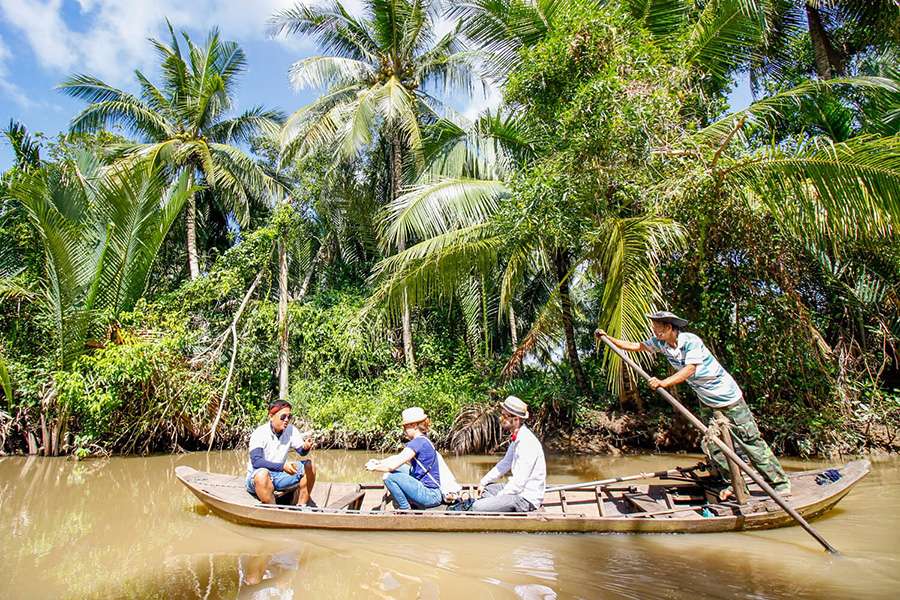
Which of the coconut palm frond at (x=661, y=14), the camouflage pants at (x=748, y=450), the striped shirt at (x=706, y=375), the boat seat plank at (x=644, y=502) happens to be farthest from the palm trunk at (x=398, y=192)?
the camouflage pants at (x=748, y=450)

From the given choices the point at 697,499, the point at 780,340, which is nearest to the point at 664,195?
the point at 780,340

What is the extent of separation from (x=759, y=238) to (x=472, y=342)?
8033 mm

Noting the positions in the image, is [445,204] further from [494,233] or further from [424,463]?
[424,463]

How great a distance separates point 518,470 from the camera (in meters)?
5.41

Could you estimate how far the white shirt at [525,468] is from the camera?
529cm

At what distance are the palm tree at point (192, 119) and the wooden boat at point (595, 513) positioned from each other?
11609 mm

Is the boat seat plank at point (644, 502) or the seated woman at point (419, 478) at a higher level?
the seated woman at point (419, 478)

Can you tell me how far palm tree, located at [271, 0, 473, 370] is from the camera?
13.9m

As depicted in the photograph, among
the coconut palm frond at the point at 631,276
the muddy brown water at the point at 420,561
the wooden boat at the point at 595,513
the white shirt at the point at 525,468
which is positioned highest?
the coconut palm frond at the point at 631,276

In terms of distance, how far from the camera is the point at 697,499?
246 inches

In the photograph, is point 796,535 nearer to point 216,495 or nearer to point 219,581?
point 219,581

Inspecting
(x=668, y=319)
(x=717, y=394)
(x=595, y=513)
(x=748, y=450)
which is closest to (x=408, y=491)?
(x=595, y=513)

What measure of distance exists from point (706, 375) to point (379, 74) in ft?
39.8

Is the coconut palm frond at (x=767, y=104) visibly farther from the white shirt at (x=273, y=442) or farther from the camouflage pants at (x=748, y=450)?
the white shirt at (x=273, y=442)
